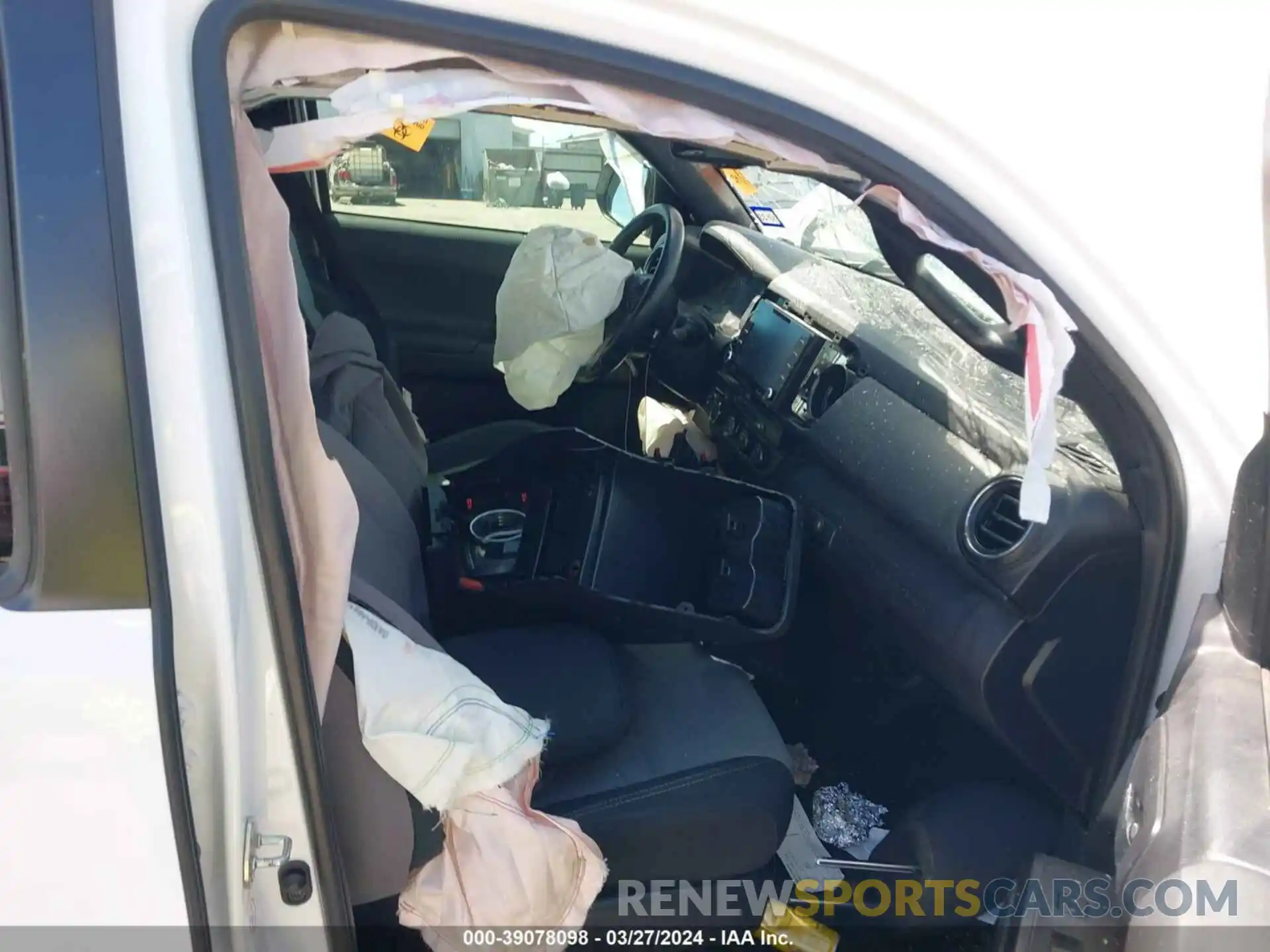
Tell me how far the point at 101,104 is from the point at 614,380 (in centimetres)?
199

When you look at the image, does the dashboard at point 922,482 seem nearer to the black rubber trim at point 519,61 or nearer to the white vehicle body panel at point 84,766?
the black rubber trim at point 519,61

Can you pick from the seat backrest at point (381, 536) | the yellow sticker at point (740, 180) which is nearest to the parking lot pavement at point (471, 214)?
the yellow sticker at point (740, 180)

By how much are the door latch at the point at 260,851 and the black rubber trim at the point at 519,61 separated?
0.15 feet

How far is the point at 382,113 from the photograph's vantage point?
0.97 metres

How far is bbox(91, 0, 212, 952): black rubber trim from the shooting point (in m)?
0.85

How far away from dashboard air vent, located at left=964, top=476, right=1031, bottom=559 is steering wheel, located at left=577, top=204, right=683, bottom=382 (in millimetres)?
963

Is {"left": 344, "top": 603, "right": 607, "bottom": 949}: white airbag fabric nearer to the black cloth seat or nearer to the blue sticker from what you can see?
the black cloth seat

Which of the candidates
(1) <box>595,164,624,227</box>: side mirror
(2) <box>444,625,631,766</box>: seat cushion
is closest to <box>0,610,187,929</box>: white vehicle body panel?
(2) <box>444,625,631,766</box>: seat cushion

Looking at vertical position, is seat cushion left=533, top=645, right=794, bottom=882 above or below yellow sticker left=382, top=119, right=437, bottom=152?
below

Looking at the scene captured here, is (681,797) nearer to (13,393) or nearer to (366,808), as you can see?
(366,808)

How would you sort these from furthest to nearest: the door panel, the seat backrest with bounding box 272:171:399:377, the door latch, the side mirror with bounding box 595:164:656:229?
the side mirror with bounding box 595:164:656:229
the seat backrest with bounding box 272:171:399:377
the door latch
the door panel

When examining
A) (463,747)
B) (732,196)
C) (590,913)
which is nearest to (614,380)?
(732,196)

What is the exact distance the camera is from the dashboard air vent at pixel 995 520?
1.49 meters

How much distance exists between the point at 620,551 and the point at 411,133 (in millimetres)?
1044
